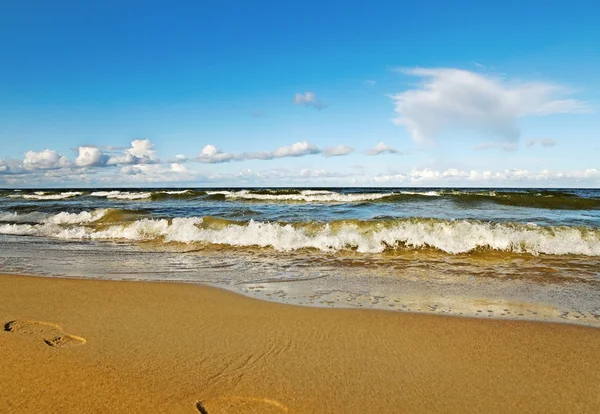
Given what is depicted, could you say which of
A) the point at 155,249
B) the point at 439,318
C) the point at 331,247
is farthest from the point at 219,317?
the point at 155,249

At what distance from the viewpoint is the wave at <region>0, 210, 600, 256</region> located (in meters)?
9.66

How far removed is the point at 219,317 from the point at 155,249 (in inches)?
257

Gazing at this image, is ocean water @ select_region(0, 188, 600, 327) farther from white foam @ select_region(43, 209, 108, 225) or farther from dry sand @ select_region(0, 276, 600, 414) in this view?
white foam @ select_region(43, 209, 108, 225)

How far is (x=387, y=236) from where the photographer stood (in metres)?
10.5

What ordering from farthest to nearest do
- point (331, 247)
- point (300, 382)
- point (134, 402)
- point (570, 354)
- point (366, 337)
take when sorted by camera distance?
1. point (331, 247)
2. point (366, 337)
3. point (570, 354)
4. point (300, 382)
5. point (134, 402)

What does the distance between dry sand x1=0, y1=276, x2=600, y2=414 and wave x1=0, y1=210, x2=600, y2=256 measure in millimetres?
5599

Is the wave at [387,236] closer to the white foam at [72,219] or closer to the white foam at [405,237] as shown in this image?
the white foam at [405,237]

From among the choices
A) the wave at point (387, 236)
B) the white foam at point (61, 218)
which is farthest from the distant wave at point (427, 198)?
the white foam at point (61, 218)

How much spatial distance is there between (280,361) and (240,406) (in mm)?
736

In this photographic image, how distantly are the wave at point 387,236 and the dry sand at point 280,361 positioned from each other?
5.60m

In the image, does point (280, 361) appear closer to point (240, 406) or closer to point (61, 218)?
point (240, 406)

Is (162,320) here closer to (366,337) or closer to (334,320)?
(334,320)

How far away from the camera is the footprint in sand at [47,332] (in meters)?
3.53

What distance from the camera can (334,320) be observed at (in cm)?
425
